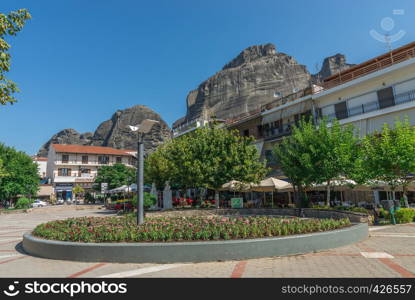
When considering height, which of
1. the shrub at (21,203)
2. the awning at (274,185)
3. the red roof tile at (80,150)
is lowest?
the shrub at (21,203)

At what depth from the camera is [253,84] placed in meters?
89.6

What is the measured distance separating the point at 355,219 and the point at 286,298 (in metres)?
9.89

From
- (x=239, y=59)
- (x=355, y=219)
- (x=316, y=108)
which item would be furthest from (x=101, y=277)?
(x=239, y=59)

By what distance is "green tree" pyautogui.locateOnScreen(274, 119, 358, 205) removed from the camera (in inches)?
633

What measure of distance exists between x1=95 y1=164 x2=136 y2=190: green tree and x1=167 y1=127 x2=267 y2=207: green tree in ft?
95.5

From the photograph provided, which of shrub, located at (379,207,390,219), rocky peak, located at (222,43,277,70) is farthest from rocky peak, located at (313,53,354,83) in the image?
shrub, located at (379,207,390,219)

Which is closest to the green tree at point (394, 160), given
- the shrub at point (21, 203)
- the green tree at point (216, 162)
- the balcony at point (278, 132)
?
the green tree at point (216, 162)

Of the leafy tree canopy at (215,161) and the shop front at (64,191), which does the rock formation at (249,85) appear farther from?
the leafy tree canopy at (215,161)

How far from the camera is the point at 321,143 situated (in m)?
16.8

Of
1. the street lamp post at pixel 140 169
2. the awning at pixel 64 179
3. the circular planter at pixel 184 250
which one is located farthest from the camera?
the awning at pixel 64 179

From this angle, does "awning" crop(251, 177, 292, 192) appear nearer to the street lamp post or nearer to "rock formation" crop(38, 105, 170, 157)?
the street lamp post

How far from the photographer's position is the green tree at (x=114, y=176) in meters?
48.2

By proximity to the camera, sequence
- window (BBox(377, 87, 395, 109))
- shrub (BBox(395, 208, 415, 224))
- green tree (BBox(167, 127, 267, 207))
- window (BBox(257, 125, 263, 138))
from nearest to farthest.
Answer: shrub (BBox(395, 208, 415, 224)) → green tree (BBox(167, 127, 267, 207)) → window (BBox(377, 87, 395, 109)) → window (BBox(257, 125, 263, 138))

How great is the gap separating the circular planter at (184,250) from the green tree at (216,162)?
13150 mm
